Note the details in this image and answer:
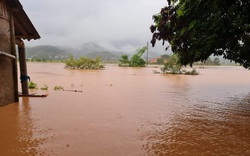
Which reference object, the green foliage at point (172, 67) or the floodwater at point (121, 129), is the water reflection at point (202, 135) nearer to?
the floodwater at point (121, 129)

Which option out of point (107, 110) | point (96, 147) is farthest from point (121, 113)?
point (96, 147)

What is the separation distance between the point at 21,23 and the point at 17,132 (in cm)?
634

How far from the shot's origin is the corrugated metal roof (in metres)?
9.70

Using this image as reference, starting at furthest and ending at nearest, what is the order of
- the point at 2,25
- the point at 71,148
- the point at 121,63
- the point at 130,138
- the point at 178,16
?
the point at 121,63
the point at 178,16
the point at 2,25
the point at 130,138
the point at 71,148

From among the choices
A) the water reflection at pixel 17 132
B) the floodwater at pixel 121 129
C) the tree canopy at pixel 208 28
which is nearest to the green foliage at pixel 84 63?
the tree canopy at pixel 208 28

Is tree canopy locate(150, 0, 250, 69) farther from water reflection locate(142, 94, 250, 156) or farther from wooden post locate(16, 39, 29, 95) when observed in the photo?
wooden post locate(16, 39, 29, 95)

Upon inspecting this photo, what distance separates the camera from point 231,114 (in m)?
9.05

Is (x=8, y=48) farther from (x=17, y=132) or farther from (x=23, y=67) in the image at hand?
(x=17, y=132)

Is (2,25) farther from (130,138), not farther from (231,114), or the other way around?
(231,114)

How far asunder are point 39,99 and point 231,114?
25.6 feet

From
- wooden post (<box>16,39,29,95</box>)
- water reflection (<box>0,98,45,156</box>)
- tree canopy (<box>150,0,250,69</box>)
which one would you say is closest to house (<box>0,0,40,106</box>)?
water reflection (<box>0,98,45,156</box>)

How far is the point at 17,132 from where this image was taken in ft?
20.3

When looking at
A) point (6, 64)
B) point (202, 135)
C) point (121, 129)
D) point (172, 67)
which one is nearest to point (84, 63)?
point (172, 67)

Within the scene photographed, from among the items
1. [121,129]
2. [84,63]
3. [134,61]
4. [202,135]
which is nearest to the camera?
[202,135]
